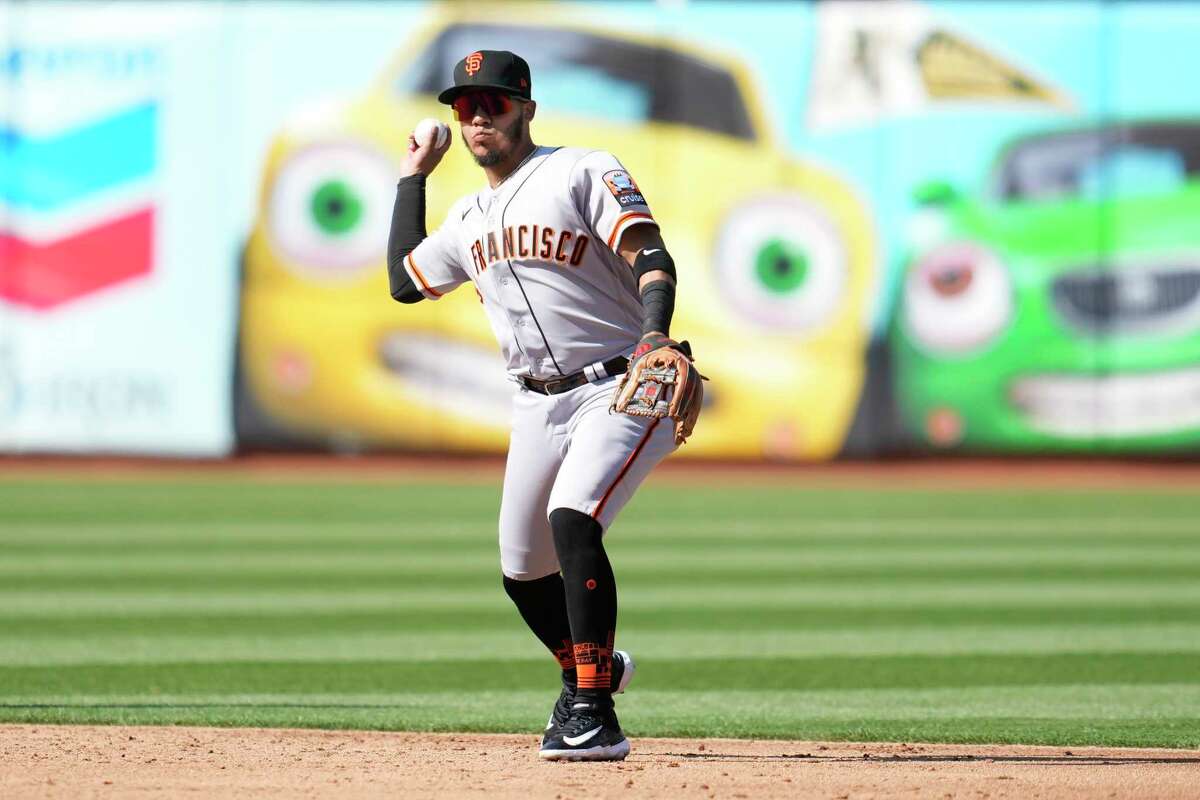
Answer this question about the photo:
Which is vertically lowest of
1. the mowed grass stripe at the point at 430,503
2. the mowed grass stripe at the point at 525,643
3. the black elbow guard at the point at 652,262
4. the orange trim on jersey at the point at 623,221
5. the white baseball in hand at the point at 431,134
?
the mowed grass stripe at the point at 430,503

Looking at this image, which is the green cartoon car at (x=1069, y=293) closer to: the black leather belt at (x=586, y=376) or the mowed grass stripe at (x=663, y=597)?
the mowed grass stripe at (x=663, y=597)

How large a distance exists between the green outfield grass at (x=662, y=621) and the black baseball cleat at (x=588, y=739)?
0.81 meters

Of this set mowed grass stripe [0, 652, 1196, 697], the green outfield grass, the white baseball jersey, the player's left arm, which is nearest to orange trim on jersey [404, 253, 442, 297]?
the white baseball jersey

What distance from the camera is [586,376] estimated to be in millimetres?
5105

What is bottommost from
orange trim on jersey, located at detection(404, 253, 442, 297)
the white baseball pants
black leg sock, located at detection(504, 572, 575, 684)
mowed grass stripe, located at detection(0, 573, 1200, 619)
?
mowed grass stripe, located at detection(0, 573, 1200, 619)

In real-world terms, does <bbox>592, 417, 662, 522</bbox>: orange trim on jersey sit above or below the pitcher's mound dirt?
above

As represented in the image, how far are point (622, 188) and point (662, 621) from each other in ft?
13.9

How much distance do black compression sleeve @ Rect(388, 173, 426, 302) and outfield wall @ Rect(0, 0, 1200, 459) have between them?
13.9m

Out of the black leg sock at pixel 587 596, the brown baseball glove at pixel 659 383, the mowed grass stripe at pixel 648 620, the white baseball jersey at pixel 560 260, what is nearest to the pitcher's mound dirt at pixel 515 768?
the black leg sock at pixel 587 596

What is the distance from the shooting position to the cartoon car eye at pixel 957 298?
19516mm

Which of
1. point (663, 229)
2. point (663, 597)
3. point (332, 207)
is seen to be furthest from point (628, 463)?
point (332, 207)

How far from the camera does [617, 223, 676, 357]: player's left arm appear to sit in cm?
479

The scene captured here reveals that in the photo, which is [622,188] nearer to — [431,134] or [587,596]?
[431,134]

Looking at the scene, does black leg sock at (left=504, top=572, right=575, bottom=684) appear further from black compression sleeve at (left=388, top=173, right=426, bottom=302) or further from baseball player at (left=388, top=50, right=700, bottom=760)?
black compression sleeve at (left=388, top=173, right=426, bottom=302)
